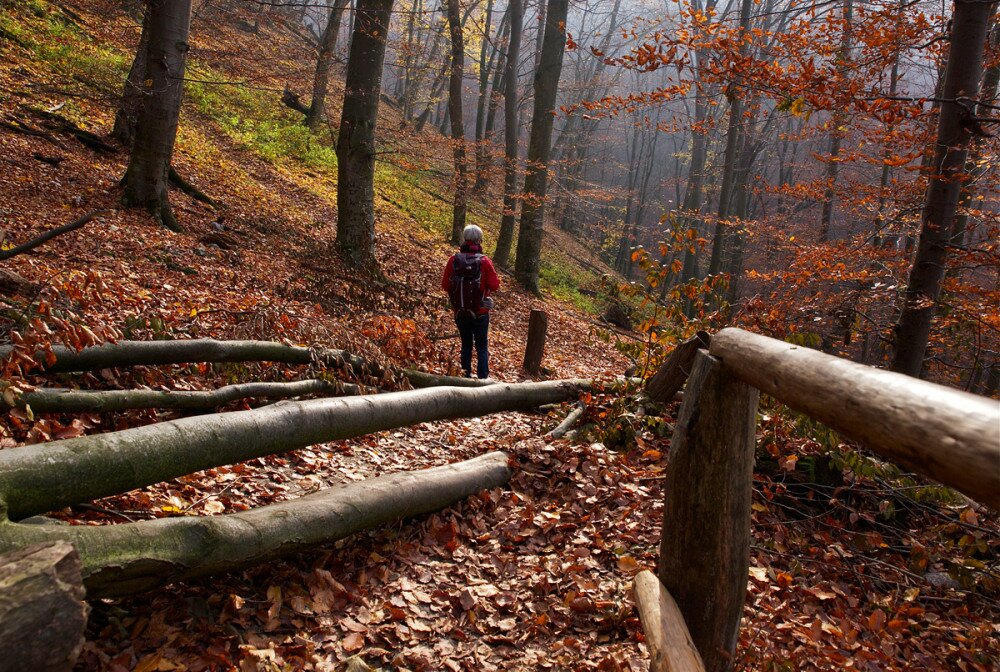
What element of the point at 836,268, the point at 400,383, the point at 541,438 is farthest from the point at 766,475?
the point at 836,268

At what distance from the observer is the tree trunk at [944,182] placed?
5254 mm

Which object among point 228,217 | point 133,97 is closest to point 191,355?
point 228,217

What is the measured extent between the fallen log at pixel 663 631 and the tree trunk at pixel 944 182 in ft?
14.1

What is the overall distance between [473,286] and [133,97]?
735cm

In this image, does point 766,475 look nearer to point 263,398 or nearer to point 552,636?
point 552,636

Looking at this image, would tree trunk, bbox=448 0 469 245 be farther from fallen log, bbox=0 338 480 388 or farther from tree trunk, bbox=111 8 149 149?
fallen log, bbox=0 338 480 388

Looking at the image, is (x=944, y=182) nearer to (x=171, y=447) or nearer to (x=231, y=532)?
(x=231, y=532)

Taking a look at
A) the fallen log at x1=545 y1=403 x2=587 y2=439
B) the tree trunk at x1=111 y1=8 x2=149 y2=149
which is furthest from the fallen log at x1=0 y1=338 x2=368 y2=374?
the tree trunk at x1=111 y1=8 x2=149 y2=149

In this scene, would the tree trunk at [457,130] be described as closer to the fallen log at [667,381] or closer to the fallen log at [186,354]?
the fallen log at [186,354]

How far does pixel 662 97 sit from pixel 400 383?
427 cm

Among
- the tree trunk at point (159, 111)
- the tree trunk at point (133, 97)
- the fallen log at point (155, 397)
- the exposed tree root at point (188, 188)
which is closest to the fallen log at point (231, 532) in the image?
the fallen log at point (155, 397)

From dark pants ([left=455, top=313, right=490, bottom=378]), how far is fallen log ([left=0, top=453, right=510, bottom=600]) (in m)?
3.78

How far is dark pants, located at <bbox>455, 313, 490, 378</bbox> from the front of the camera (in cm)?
815

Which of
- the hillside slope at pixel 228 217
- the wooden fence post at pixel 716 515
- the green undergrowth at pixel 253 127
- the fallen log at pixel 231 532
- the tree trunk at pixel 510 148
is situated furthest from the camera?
the tree trunk at pixel 510 148
